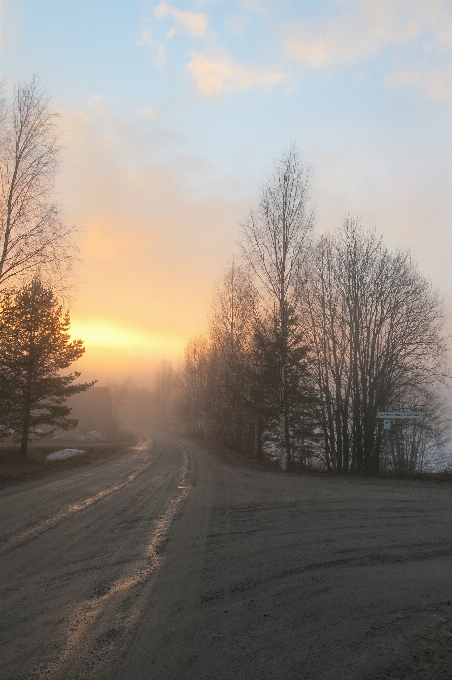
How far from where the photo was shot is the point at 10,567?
5750mm

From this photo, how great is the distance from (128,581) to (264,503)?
5.37m

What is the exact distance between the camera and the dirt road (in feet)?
12.2

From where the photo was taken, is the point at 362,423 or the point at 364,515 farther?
the point at 362,423

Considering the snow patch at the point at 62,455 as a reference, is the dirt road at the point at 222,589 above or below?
above

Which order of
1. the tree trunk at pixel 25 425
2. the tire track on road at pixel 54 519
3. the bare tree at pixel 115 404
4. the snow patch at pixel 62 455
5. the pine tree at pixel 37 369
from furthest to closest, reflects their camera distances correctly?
the bare tree at pixel 115 404 < the snow patch at pixel 62 455 < the tree trunk at pixel 25 425 < the pine tree at pixel 37 369 < the tire track on road at pixel 54 519

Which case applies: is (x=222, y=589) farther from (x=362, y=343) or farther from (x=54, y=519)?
(x=362, y=343)

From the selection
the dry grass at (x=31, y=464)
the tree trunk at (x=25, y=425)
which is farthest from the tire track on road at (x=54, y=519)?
the tree trunk at (x=25, y=425)

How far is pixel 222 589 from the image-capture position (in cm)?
519

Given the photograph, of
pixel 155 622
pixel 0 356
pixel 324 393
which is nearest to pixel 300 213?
pixel 324 393

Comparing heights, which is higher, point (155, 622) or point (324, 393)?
point (324, 393)

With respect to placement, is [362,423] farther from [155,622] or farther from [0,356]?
[155,622]

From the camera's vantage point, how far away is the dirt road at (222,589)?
371cm

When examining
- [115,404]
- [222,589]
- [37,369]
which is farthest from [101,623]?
[115,404]

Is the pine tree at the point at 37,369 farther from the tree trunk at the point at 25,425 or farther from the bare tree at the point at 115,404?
the bare tree at the point at 115,404
